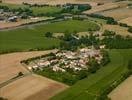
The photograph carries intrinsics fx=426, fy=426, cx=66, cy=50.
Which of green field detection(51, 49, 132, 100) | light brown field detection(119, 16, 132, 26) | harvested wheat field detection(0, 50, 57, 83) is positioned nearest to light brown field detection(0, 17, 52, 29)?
light brown field detection(119, 16, 132, 26)

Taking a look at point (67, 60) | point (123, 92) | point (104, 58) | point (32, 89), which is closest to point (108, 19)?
point (104, 58)

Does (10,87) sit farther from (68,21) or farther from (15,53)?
(68,21)

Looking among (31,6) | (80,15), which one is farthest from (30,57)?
(31,6)

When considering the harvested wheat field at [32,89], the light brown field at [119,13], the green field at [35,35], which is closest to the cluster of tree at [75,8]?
the light brown field at [119,13]

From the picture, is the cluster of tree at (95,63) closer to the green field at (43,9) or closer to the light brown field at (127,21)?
the light brown field at (127,21)

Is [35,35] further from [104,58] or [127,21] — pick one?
[127,21]

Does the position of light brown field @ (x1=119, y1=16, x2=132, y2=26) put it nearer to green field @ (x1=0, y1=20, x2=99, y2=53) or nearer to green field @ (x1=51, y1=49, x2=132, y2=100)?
green field @ (x1=0, y1=20, x2=99, y2=53)
